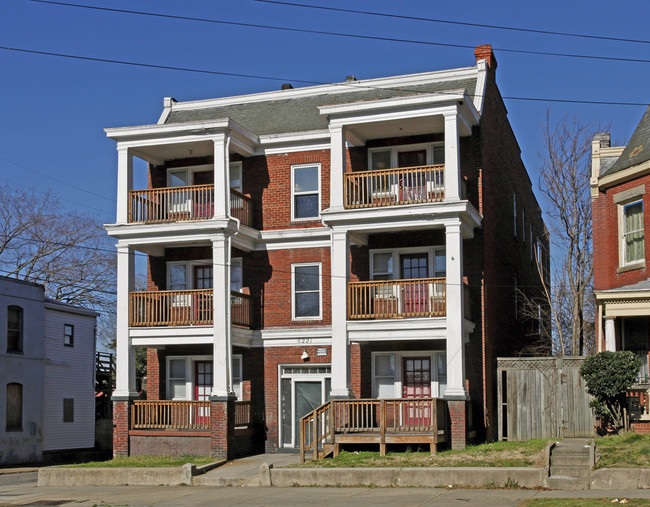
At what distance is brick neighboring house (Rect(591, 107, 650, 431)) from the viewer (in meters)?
24.0

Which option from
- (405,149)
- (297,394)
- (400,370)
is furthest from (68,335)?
(405,149)

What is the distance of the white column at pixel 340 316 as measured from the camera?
966 inches

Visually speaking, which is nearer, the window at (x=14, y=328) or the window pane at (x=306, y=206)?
the window pane at (x=306, y=206)

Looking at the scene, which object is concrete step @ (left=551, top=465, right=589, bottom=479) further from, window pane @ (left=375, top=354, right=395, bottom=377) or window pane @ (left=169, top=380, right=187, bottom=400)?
window pane @ (left=169, top=380, right=187, bottom=400)

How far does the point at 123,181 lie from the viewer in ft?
89.1

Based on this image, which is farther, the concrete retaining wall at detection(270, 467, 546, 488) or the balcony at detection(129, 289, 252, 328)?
the balcony at detection(129, 289, 252, 328)

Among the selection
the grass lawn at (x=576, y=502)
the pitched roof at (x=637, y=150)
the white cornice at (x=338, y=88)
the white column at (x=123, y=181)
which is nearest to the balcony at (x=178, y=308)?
the white column at (x=123, y=181)

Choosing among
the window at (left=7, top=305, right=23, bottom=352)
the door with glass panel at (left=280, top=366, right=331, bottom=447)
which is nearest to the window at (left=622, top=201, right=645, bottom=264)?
the door with glass panel at (left=280, top=366, right=331, bottom=447)

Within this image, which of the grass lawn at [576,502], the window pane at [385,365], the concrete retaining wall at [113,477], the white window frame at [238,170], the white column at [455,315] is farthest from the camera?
the white window frame at [238,170]

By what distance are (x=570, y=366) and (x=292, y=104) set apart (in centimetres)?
1249

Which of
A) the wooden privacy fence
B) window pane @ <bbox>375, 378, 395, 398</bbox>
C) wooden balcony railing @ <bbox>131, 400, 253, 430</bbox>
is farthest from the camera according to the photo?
window pane @ <bbox>375, 378, 395, 398</bbox>

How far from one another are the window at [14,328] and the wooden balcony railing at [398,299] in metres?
15.8

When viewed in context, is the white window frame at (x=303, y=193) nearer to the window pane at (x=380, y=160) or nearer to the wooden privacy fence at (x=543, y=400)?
the window pane at (x=380, y=160)

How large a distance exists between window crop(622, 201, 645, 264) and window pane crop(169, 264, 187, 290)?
13.3 metres
